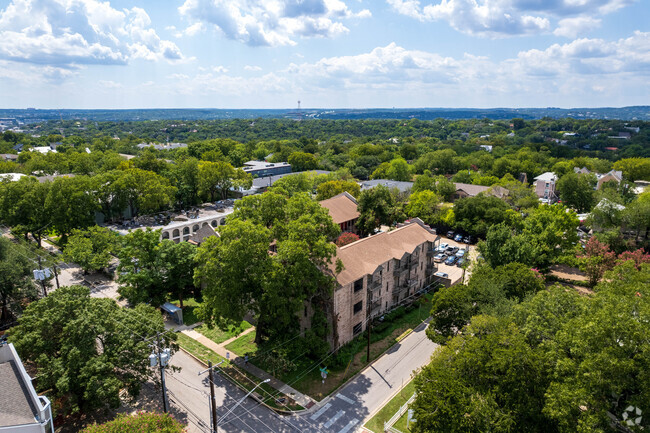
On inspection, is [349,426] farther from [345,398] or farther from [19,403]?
[19,403]

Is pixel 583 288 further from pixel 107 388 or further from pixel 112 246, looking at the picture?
pixel 112 246

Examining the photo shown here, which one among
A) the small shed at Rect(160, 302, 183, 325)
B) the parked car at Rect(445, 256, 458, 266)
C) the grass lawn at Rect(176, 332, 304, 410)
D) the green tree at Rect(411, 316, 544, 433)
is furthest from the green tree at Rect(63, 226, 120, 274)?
the parked car at Rect(445, 256, 458, 266)

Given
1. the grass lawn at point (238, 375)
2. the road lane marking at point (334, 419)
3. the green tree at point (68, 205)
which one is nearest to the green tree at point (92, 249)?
the green tree at point (68, 205)

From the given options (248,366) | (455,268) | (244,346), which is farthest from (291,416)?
(455,268)

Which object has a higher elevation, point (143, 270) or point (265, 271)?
point (265, 271)

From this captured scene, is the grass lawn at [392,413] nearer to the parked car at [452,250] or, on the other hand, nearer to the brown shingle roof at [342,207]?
the parked car at [452,250]

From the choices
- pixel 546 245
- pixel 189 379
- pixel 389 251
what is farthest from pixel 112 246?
pixel 546 245

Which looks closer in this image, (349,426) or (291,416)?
(349,426)
